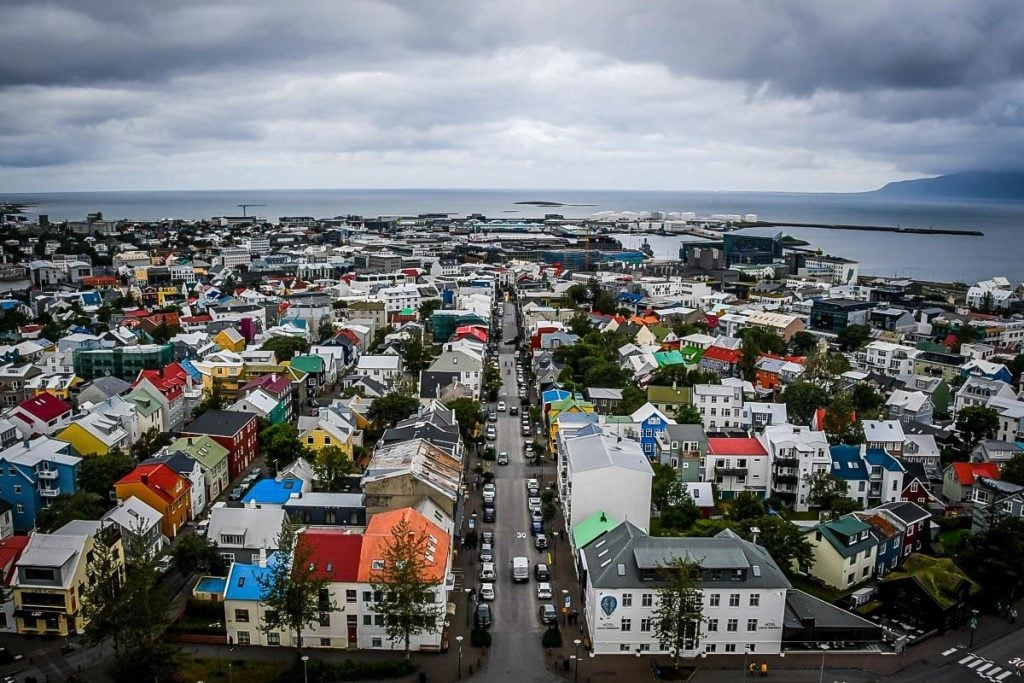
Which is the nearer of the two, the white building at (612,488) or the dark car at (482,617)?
the dark car at (482,617)

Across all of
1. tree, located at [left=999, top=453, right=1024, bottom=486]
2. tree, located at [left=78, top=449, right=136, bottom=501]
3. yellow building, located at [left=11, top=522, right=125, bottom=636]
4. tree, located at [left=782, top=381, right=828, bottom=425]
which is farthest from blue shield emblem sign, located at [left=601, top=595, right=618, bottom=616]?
tree, located at [left=782, top=381, right=828, bottom=425]

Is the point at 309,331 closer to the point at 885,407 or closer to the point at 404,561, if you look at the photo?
the point at 885,407

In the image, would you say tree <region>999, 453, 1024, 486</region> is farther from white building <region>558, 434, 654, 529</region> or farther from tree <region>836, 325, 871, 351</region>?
tree <region>836, 325, 871, 351</region>

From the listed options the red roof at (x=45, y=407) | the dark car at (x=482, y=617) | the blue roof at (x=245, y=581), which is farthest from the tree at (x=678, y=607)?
the red roof at (x=45, y=407)

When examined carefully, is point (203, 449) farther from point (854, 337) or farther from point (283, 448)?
point (854, 337)

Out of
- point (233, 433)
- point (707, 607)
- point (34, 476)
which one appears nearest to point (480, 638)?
point (707, 607)

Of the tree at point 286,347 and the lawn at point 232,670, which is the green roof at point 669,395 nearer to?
the tree at point 286,347

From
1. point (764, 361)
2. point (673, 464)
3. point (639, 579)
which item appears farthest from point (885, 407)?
point (639, 579)

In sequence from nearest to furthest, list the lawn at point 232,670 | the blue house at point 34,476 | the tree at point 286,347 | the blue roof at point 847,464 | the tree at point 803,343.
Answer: the lawn at point 232,670 → the blue house at point 34,476 → the blue roof at point 847,464 → the tree at point 286,347 → the tree at point 803,343
